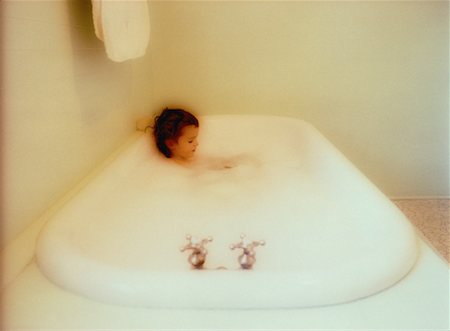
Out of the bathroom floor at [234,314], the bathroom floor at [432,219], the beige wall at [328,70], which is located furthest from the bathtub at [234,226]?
the bathroom floor at [432,219]

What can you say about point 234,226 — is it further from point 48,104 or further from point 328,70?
point 328,70

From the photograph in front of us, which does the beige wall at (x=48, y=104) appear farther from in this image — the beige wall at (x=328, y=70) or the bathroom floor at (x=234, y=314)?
the beige wall at (x=328, y=70)

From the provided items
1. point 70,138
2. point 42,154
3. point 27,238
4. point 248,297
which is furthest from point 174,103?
point 248,297

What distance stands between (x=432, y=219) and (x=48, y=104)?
196 cm

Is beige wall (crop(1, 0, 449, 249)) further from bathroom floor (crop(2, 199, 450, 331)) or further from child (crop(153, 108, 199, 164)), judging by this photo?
bathroom floor (crop(2, 199, 450, 331))

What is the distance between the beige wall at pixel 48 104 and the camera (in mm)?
1056

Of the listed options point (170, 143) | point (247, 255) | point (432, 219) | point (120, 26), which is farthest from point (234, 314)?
point (432, 219)

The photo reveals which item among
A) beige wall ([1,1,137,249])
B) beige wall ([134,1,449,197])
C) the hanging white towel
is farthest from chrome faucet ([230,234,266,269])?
beige wall ([134,1,449,197])

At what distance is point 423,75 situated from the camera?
2.45m

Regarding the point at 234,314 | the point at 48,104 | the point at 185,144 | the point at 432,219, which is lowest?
the point at 432,219

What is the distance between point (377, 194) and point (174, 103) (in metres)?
1.62

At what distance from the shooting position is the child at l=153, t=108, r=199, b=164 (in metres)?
2.08

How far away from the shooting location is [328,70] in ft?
8.14

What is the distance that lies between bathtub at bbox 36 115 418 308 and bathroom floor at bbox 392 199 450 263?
0.70 m
